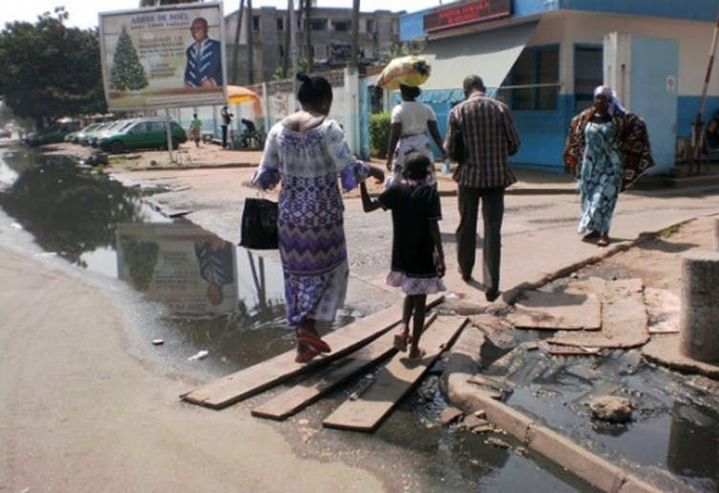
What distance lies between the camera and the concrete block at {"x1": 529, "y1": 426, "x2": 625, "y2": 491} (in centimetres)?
323

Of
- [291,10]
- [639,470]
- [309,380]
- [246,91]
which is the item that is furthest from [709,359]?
[246,91]

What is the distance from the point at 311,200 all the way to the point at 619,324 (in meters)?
2.49

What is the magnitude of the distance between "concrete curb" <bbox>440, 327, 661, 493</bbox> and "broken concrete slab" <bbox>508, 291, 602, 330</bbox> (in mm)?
887

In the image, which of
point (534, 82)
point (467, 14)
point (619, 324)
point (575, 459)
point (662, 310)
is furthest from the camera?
point (534, 82)

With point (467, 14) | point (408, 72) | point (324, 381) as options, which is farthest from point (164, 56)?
point (324, 381)

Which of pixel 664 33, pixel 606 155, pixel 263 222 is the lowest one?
pixel 263 222

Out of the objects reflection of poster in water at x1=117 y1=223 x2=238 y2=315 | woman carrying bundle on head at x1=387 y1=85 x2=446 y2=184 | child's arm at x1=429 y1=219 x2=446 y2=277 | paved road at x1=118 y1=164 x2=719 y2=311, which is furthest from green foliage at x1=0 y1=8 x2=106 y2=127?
child's arm at x1=429 y1=219 x2=446 y2=277

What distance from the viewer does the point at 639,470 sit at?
3357 millimetres

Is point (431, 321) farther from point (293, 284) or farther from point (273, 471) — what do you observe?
point (273, 471)

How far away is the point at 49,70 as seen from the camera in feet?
181

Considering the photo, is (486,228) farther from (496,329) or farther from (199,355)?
(199,355)

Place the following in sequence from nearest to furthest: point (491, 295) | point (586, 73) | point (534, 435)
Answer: point (534, 435), point (491, 295), point (586, 73)

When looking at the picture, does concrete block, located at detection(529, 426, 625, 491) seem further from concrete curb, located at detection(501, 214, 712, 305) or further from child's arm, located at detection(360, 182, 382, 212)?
concrete curb, located at detection(501, 214, 712, 305)

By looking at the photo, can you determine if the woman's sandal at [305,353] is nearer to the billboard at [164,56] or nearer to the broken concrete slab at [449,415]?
the broken concrete slab at [449,415]
